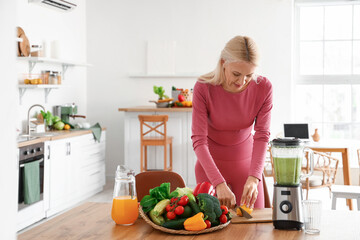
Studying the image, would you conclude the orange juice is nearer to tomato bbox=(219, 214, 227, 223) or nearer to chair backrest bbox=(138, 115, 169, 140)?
tomato bbox=(219, 214, 227, 223)

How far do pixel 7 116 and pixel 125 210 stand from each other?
3.85ft

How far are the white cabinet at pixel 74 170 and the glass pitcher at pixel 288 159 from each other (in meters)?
3.32

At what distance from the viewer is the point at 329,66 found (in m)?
6.56

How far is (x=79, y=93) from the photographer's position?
6.72 metres

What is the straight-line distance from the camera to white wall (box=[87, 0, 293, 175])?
6523 mm

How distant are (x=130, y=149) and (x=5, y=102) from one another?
218 inches

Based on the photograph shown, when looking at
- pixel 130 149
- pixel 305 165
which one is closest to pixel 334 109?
pixel 305 165

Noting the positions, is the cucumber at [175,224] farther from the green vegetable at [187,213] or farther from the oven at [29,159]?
the oven at [29,159]

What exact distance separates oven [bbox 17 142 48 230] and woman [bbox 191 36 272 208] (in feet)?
7.57

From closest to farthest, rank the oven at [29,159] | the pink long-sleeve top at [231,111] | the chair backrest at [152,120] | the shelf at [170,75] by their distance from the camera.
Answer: the pink long-sleeve top at [231,111] < the oven at [29,159] < the chair backrest at [152,120] < the shelf at [170,75]

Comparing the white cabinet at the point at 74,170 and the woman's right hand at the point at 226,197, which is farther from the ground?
the woman's right hand at the point at 226,197

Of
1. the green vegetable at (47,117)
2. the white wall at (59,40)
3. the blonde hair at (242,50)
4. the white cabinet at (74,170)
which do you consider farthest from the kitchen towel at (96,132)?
the blonde hair at (242,50)

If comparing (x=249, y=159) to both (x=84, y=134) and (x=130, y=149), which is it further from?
(x=130, y=149)

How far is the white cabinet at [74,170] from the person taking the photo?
4.78 m
